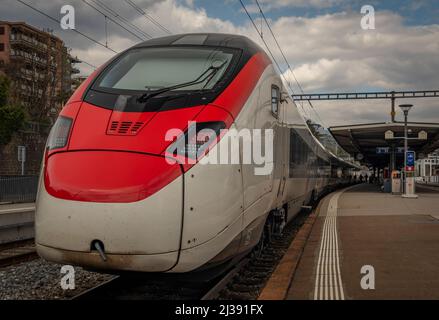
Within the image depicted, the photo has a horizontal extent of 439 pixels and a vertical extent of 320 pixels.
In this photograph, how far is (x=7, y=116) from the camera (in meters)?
32.8

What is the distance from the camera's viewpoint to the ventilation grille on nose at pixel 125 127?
4.61 metres

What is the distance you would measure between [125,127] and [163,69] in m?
1.21

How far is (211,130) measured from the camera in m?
4.72

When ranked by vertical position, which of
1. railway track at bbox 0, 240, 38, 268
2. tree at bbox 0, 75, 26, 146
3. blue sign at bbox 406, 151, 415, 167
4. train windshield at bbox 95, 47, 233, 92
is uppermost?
tree at bbox 0, 75, 26, 146

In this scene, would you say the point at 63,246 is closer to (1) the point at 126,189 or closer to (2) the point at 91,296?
(1) the point at 126,189

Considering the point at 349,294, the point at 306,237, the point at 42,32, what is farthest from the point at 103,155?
the point at 42,32

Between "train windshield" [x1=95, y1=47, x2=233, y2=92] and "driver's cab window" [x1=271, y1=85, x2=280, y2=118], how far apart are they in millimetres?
1043

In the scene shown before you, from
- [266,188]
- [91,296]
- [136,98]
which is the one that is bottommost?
[91,296]

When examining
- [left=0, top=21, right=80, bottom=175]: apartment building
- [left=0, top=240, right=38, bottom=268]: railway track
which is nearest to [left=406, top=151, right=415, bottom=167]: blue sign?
[left=0, top=240, right=38, bottom=268]: railway track

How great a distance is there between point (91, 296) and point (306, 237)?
5.37 meters

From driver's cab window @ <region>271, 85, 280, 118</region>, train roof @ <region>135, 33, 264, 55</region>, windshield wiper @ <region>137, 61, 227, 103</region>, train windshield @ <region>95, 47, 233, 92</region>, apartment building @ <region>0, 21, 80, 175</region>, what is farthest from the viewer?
apartment building @ <region>0, 21, 80, 175</region>

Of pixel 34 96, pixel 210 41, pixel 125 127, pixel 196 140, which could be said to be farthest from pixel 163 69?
pixel 34 96

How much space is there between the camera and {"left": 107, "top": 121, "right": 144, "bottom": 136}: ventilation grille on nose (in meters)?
4.61

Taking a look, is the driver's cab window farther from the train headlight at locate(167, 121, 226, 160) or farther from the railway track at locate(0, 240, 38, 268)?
the railway track at locate(0, 240, 38, 268)
